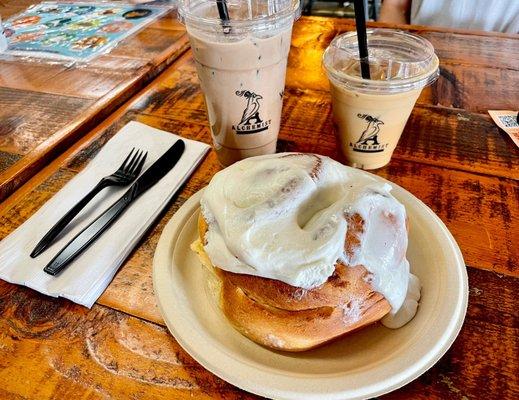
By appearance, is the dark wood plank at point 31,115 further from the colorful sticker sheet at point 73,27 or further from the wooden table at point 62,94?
the colorful sticker sheet at point 73,27

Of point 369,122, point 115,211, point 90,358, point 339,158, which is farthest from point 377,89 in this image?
point 90,358

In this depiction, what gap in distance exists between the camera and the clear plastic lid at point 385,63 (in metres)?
→ 0.84

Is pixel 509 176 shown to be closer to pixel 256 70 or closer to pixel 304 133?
pixel 304 133

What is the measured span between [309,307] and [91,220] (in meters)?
0.49

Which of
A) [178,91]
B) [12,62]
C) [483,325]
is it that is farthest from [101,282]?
[12,62]

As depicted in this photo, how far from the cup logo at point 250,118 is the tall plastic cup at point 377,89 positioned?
166 mm

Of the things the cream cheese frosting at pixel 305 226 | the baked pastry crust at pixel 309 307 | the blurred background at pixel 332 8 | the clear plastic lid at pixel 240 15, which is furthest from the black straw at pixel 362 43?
the blurred background at pixel 332 8

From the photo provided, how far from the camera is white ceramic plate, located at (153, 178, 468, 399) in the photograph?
0.52 meters

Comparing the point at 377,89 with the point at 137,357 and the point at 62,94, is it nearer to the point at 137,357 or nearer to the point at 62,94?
the point at 137,357

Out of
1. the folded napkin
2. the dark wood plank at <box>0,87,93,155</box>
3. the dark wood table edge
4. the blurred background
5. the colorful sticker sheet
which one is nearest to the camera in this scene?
the folded napkin

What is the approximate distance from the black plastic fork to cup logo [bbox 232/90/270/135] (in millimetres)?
242

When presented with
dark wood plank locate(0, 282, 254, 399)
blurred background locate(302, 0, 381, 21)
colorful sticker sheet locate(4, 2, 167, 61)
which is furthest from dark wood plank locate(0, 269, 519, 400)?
blurred background locate(302, 0, 381, 21)

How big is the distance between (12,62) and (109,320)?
122 centimetres

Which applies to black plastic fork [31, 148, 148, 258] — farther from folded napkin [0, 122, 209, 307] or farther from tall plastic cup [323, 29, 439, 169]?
tall plastic cup [323, 29, 439, 169]
